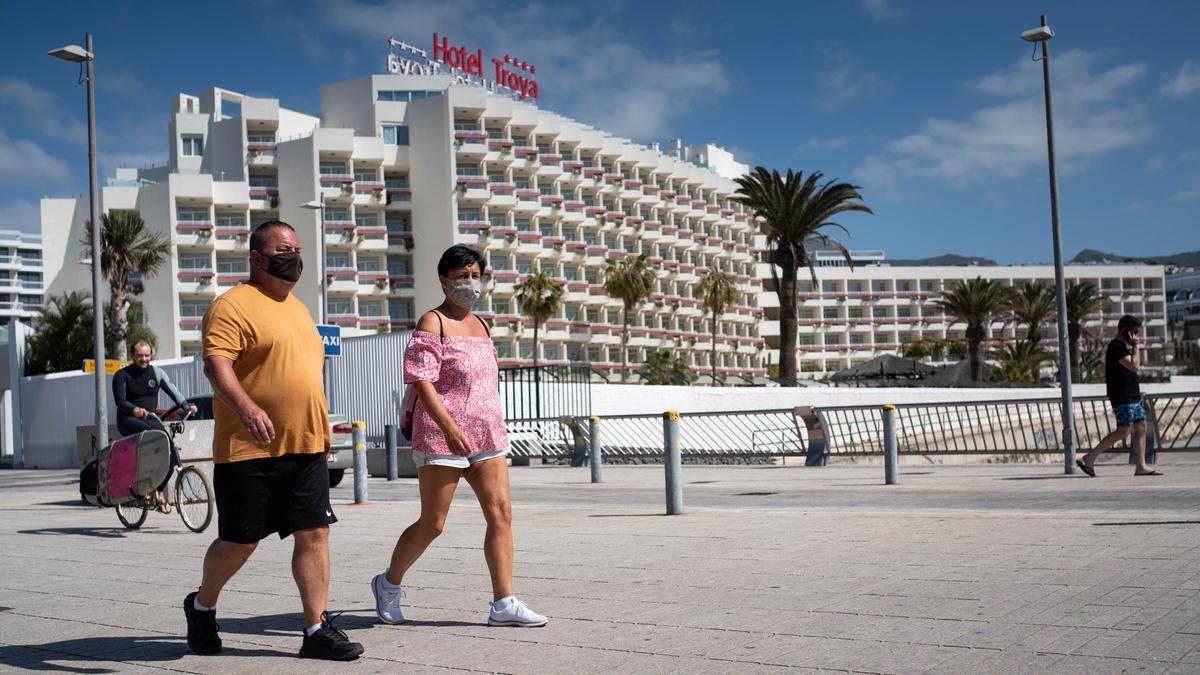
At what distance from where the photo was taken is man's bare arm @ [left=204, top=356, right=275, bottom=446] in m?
4.85

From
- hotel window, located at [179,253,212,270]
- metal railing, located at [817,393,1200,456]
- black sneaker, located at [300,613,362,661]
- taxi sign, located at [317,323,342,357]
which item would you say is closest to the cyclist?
black sneaker, located at [300,613,362,661]

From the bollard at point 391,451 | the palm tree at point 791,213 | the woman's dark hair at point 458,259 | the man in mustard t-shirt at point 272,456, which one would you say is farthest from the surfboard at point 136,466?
the palm tree at point 791,213

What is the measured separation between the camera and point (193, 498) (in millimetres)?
11242

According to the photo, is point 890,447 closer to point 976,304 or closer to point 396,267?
point 976,304

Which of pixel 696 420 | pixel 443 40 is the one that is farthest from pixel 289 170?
pixel 696 420

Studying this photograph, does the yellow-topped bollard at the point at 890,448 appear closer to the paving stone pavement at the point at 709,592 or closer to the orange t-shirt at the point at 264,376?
the paving stone pavement at the point at 709,592

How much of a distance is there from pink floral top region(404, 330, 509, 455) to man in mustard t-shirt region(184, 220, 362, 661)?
1.94ft

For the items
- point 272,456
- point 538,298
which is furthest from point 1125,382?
point 538,298

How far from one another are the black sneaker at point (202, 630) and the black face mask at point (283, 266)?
152 centimetres

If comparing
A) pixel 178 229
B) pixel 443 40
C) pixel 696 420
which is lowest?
pixel 696 420

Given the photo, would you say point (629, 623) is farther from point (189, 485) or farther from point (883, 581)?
point (189, 485)

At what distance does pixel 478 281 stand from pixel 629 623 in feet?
6.20

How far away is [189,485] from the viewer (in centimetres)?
1126

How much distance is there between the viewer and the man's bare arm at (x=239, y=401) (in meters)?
4.85
